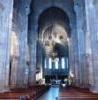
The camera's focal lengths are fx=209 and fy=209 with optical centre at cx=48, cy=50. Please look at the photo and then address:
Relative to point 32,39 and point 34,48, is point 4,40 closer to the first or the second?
point 34,48

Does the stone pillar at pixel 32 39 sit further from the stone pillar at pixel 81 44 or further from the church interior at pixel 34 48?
the stone pillar at pixel 81 44

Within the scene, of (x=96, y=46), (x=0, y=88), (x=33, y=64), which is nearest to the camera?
(x=0, y=88)

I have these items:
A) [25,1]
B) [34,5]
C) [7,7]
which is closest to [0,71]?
[7,7]

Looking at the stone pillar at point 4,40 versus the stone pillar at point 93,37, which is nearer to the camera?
the stone pillar at point 4,40

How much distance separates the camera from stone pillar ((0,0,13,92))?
1523 centimetres

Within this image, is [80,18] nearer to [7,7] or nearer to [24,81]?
Result: [24,81]

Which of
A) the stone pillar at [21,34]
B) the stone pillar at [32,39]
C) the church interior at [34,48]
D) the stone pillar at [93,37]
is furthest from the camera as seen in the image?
the stone pillar at [32,39]

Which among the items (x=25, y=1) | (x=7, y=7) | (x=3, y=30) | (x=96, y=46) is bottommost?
(x=96, y=46)

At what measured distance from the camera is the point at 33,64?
3319cm

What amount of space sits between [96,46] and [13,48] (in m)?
12.8

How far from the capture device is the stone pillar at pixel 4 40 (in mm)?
15227

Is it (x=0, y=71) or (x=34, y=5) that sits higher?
(x=34, y=5)

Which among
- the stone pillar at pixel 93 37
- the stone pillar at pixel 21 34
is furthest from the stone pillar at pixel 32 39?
the stone pillar at pixel 93 37

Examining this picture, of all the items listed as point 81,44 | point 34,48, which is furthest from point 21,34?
point 81,44
